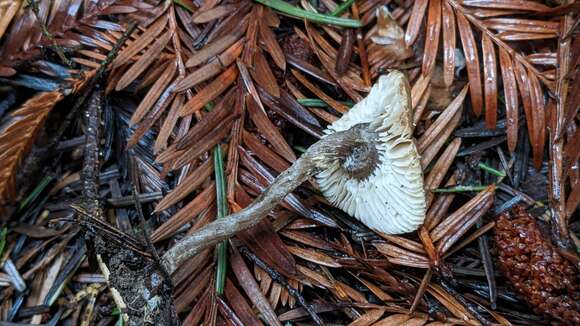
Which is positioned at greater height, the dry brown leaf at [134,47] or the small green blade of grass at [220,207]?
the dry brown leaf at [134,47]

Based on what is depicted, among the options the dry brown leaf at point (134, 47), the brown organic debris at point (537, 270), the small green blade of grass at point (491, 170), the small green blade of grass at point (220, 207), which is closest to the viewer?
the brown organic debris at point (537, 270)

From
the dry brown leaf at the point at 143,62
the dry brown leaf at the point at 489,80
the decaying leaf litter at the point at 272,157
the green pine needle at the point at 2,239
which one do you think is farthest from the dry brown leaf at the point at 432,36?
the green pine needle at the point at 2,239

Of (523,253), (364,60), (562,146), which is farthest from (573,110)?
(364,60)

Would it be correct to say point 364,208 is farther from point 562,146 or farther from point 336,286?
point 562,146

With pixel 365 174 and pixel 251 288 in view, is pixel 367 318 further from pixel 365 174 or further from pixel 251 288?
pixel 365 174

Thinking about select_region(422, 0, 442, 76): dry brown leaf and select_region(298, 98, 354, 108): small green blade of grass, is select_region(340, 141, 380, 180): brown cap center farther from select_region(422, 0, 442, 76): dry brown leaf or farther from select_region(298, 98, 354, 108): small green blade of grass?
select_region(422, 0, 442, 76): dry brown leaf

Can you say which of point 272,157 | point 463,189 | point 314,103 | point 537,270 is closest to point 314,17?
point 314,103

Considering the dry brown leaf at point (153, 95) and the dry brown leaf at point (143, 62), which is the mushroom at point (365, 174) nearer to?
the dry brown leaf at point (153, 95)
